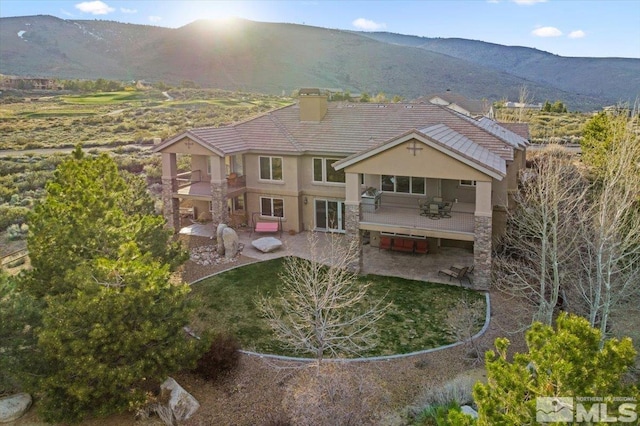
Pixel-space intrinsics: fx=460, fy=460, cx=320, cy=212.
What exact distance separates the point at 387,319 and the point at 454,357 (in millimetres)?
A: 3217

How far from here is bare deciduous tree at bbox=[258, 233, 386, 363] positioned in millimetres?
13390

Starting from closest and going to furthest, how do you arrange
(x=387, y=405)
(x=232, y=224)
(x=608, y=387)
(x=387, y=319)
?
(x=608, y=387) → (x=387, y=405) → (x=387, y=319) → (x=232, y=224)

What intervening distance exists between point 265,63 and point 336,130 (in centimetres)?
10739

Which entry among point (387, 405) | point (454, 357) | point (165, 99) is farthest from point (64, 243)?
point (165, 99)

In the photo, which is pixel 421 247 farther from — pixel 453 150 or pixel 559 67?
pixel 559 67

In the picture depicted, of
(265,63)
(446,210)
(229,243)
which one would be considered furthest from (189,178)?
(265,63)

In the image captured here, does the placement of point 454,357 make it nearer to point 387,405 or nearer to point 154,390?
point 387,405

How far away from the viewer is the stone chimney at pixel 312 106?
29.2 metres

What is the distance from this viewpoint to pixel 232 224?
28.9 m

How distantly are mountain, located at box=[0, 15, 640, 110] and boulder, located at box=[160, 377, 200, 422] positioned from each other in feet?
322

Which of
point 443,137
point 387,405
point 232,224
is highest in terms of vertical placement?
point 443,137

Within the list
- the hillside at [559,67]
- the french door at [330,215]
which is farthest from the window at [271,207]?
the hillside at [559,67]

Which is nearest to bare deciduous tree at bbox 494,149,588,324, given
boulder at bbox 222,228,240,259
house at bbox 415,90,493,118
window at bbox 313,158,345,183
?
window at bbox 313,158,345,183

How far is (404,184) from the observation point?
81.9 feet
